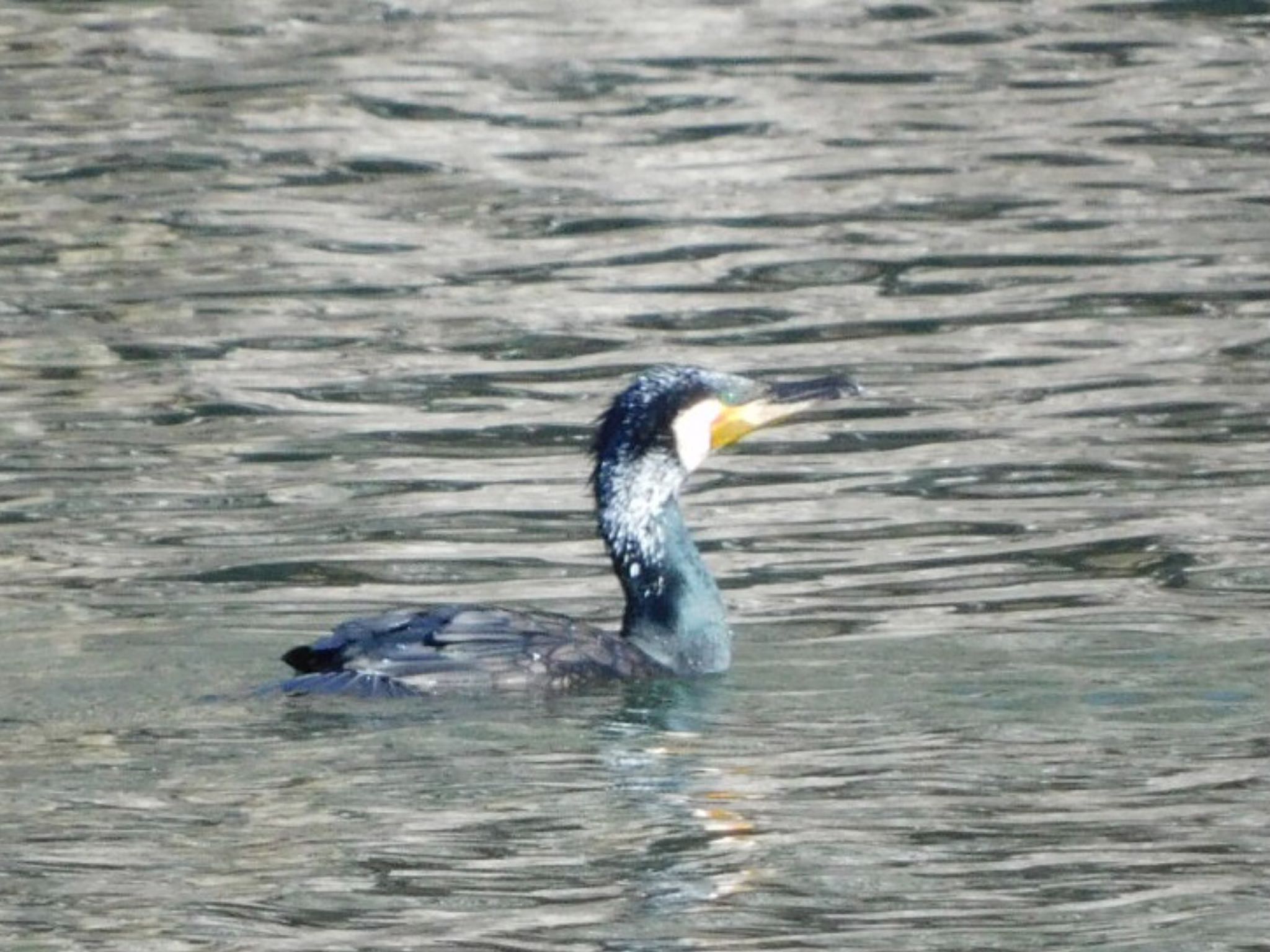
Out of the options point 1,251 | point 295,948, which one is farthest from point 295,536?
point 1,251

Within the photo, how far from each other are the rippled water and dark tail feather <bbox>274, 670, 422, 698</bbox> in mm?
61

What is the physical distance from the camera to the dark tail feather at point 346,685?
9938mm

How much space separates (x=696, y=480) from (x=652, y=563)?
2.71 metres

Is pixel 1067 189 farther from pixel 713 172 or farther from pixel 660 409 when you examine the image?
pixel 660 409

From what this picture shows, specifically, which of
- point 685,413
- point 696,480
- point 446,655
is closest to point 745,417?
point 685,413

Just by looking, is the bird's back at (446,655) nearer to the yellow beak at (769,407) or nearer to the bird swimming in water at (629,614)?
the bird swimming in water at (629,614)

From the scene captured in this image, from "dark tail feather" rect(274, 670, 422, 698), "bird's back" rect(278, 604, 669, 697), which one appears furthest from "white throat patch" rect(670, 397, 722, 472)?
"dark tail feather" rect(274, 670, 422, 698)

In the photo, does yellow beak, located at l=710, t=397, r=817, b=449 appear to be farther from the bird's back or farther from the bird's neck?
the bird's back

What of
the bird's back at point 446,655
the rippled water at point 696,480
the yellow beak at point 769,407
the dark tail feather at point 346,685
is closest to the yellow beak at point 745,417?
the yellow beak at point 769,407

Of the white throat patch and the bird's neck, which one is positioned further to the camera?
the white throat patch

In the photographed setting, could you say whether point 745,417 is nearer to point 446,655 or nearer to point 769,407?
point 769,407

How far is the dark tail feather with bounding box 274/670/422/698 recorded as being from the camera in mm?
9938

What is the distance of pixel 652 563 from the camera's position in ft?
35.6

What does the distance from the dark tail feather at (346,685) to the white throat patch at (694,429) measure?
137cm
